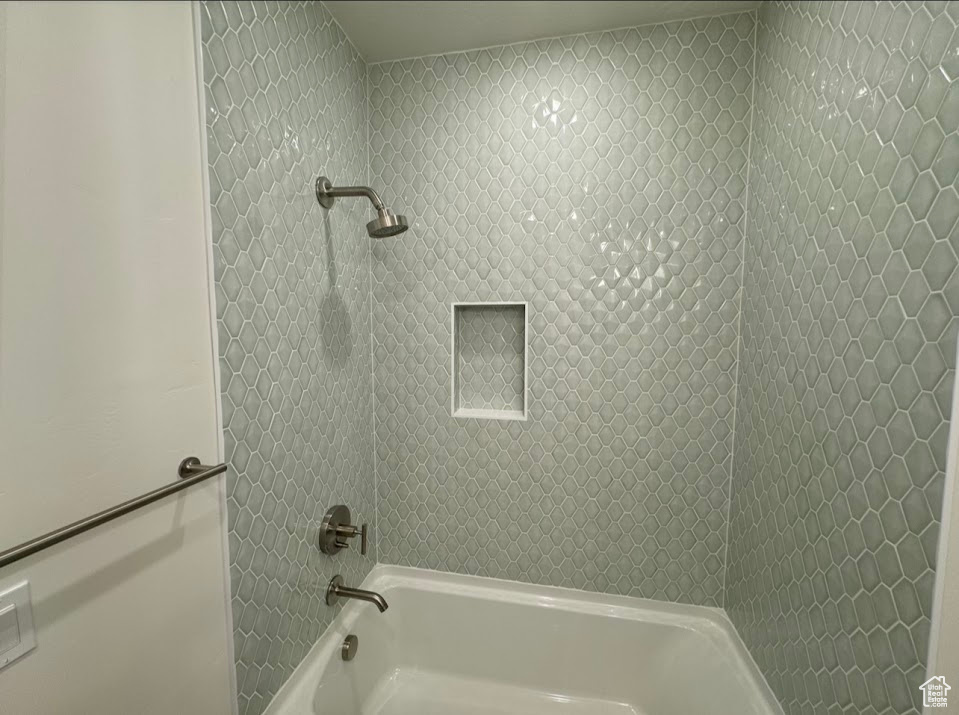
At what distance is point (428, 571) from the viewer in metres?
1.67

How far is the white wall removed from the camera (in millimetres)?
561

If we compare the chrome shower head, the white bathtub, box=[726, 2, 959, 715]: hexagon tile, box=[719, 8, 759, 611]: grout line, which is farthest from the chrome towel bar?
box=[719, 8, 759, 611]: grout line

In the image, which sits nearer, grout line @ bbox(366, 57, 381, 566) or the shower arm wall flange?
the shower arm wall flange

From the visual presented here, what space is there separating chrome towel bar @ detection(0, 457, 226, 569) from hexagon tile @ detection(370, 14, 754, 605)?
84cm

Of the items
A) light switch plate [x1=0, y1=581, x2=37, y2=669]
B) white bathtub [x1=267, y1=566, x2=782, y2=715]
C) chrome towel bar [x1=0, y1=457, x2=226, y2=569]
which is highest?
chrome towel bar [x1=0, y1=457, x2=226, y2=569]

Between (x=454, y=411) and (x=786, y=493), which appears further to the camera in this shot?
(x=454, y=411)

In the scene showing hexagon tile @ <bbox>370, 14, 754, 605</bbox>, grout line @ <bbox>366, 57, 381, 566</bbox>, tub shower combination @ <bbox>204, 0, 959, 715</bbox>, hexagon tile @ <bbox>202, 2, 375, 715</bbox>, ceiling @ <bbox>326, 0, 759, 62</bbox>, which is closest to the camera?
tub shower combination @ <bbox>204, 0, 959, 715</bbox>

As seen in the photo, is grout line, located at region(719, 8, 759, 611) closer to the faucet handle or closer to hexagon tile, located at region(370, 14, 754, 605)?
hexagon tile, located at region(370, 14, 754, 605)

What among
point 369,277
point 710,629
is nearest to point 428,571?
point 710,629

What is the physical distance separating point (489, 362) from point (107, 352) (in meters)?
1.13

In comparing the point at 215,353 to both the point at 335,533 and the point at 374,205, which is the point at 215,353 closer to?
the point at 374,205

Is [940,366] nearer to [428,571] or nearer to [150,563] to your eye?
[150,563]

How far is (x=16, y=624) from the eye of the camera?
0.56 metres

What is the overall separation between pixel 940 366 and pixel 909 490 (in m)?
0.20
